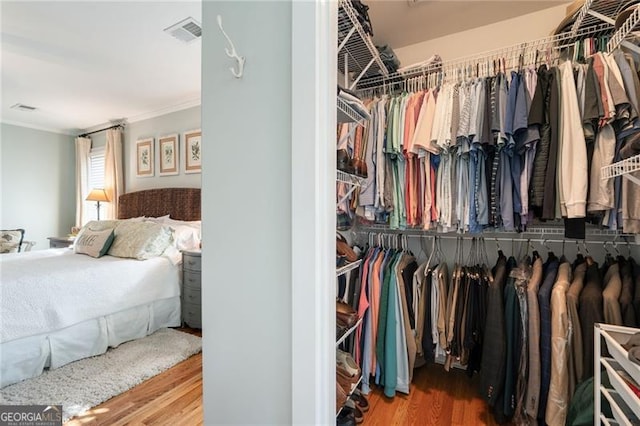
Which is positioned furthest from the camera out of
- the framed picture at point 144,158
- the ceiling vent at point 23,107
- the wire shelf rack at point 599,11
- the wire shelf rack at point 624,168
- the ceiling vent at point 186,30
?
the framed picture at point 144,158

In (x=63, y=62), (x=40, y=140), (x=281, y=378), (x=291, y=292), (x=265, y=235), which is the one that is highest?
(x=63, y=62)

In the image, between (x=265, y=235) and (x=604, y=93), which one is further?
(x=604, y=93)

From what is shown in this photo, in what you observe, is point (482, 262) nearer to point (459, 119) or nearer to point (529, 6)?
point (459, 119)

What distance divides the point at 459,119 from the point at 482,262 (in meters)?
1.01

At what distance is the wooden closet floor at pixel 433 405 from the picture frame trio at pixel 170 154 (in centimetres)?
305

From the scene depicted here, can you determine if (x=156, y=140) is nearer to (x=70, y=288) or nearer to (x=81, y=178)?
(x=81, y=178)

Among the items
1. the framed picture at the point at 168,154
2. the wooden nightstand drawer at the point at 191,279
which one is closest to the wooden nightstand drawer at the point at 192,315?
the wooden nightstand drawer at the point at 191,279

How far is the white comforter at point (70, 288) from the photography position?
5.77 ft

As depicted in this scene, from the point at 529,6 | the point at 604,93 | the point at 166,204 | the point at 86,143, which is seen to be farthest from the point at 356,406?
the point at 86,143

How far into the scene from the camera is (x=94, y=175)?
15.1ft

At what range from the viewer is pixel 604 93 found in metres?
1.20

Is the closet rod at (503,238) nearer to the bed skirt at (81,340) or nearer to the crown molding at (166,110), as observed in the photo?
the bed skirt at (81,340)

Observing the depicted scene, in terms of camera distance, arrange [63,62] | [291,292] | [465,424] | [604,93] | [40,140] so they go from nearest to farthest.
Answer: [291,292] < [604,93] < [465,424] < [63,62] < [40,140]

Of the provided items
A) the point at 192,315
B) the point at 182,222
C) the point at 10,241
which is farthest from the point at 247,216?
the point at 10,241
